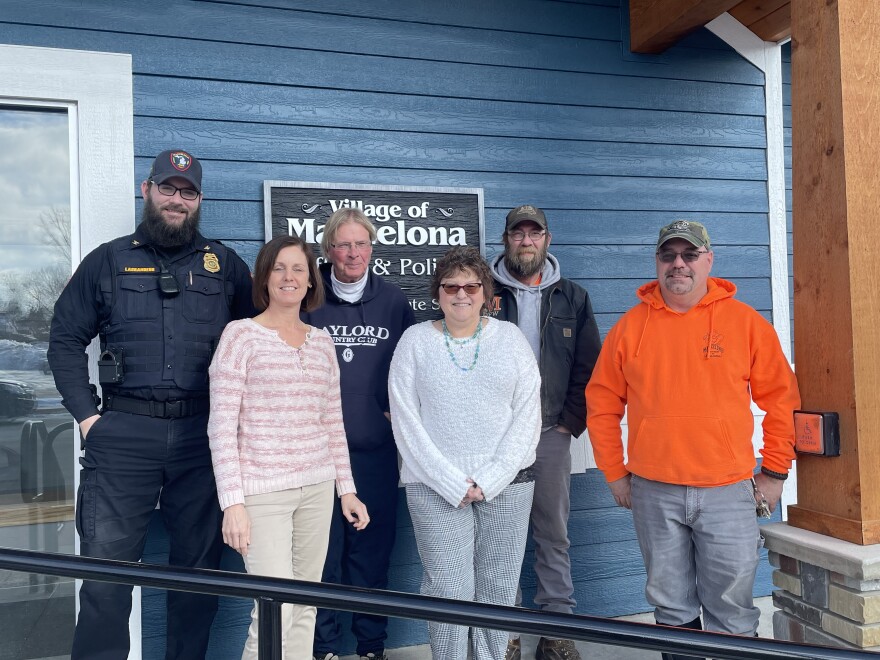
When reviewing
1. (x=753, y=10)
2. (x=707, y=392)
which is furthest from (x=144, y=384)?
(x=753, y=10)

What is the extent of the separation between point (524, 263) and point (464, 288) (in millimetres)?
576

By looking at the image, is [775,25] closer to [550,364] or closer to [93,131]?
[550,364]

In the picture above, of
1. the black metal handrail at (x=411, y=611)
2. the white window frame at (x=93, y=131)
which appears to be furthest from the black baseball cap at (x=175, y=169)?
the black metal handrail at (x=411, y=611)

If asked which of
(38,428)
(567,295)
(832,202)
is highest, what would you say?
(832,202)

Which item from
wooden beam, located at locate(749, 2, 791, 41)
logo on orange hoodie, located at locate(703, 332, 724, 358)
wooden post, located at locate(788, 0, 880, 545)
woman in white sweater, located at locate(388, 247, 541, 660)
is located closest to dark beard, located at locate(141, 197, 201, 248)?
woman in white sweater, located at locate(388, 247, 541, 660)

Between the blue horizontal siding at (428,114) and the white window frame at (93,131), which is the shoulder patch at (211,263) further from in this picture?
the blue horizontal siding at (428,114)

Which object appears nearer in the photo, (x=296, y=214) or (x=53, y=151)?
(x=53, y=151)

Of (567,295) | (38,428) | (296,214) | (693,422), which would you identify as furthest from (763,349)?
(38,428)

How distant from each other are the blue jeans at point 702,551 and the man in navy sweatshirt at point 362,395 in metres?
0.98

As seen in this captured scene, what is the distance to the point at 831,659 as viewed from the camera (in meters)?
1.04

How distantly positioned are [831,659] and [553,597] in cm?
202

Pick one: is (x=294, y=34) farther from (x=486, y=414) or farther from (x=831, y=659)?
(x=831, y=659)

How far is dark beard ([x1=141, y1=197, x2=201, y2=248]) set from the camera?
2514mm

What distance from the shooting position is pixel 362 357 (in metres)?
2.79
